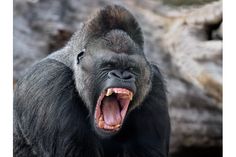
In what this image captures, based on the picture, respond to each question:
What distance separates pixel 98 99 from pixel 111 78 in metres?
0.16

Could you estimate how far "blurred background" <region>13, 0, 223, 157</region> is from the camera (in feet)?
12.3

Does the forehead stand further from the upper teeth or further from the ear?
the upper teeth

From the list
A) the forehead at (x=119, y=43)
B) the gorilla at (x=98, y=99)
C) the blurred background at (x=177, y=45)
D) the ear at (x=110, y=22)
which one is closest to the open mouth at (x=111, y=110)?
the gorilla at (x=98, y=99)

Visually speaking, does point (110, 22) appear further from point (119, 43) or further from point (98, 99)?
point (98, 99)

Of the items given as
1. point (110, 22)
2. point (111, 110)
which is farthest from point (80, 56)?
point (111, 110)

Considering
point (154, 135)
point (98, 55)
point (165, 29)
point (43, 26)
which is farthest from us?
point (165, 29)

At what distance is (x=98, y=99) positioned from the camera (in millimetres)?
2951

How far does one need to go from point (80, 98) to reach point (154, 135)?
1.44ft

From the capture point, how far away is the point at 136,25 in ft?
A: 10.1

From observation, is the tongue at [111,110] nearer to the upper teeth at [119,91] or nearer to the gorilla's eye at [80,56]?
the upper teeth at [119,91]
